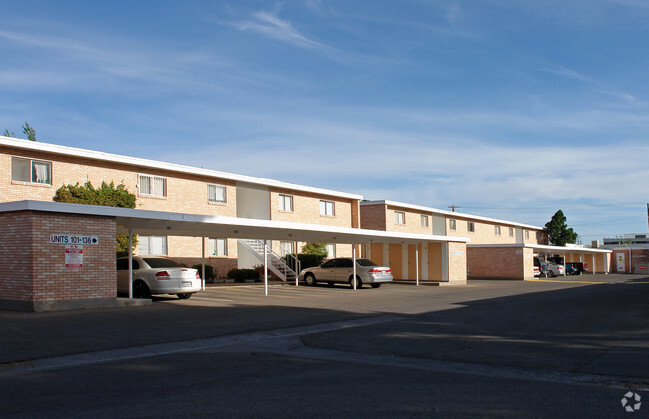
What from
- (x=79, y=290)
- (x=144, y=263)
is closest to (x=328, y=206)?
(x=144, y=263)

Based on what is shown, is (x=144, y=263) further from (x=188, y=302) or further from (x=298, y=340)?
(x=298, y=340)

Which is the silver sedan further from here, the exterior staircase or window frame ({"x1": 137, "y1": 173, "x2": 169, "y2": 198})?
window frame ({"x1": 137, "y1": 173, "x2": 169, "y2": 198})

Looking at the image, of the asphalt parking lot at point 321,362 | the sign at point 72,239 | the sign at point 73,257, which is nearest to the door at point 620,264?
the asphalt parking lot at point 321,362

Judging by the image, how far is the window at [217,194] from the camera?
30.4 metres

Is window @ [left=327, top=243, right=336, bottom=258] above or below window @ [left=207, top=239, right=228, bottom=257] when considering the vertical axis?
below

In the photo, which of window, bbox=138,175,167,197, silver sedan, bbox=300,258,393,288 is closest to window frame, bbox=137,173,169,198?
window, bbox=138,175,167,197

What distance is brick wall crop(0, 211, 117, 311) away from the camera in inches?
555

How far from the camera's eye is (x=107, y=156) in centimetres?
2484

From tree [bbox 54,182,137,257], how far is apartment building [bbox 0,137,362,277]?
47cm

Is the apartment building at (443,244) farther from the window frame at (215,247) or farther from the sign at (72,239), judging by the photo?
the sign at (72,239)

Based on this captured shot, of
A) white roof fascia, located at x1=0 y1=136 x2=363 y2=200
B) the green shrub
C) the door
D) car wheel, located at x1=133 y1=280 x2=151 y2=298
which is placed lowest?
the door

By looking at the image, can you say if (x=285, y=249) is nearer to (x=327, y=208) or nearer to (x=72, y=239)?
(x=327, y=208)

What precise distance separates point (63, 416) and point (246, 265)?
27.1m

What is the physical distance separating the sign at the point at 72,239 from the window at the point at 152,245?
11.2m
